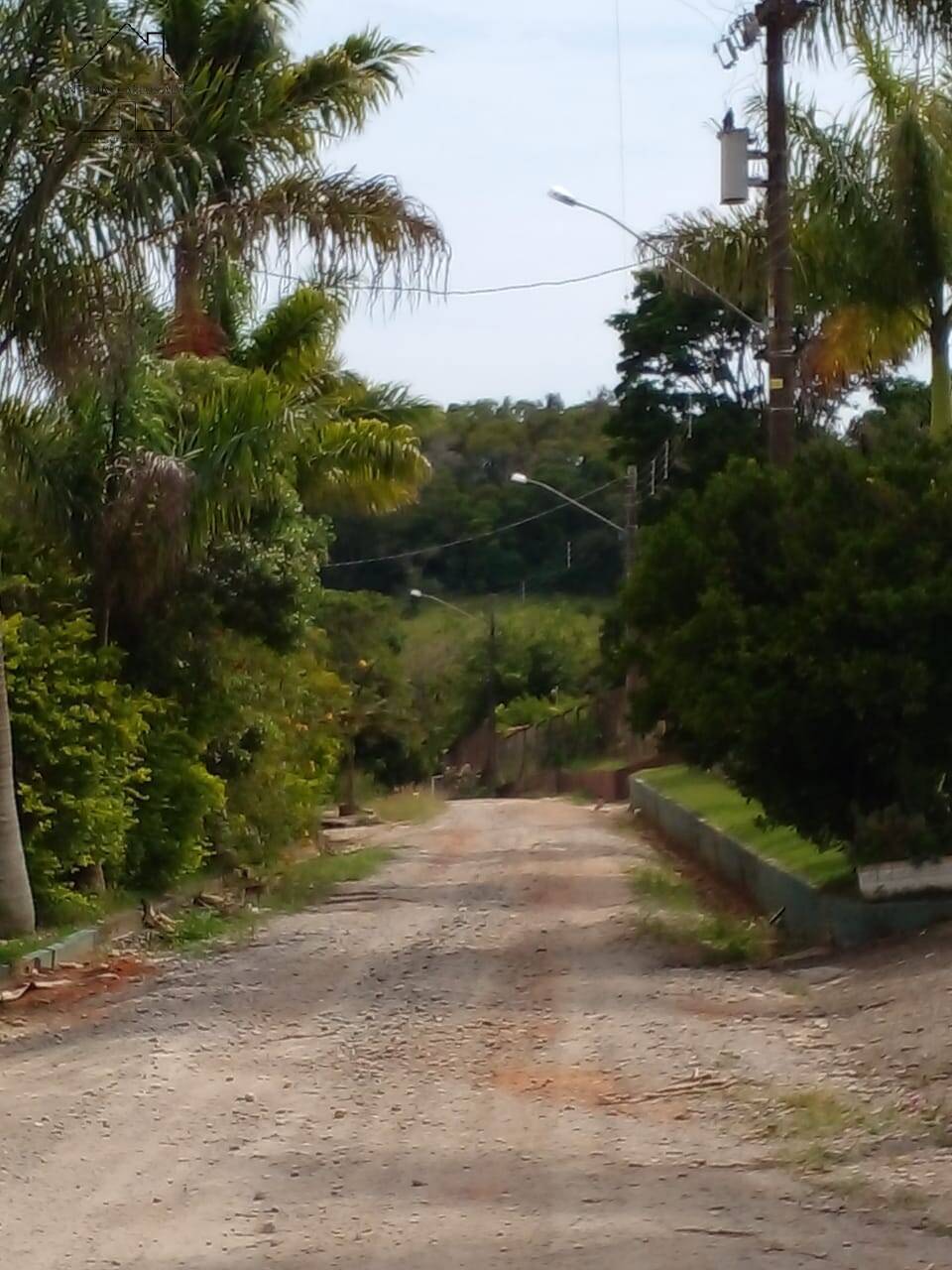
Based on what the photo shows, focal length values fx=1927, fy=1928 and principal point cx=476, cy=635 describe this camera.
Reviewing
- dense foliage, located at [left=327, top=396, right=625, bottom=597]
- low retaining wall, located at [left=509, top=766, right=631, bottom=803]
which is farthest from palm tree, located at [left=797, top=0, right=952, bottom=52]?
dense foliage, located at [left=327, top=396, right=625, bottom=597]

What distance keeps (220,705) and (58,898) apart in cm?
451

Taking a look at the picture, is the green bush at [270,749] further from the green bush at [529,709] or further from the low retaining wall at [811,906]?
the green bush at [529,709]

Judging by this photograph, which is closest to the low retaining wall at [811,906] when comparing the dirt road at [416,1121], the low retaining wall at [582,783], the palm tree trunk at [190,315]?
the dirt road at [416,1121]

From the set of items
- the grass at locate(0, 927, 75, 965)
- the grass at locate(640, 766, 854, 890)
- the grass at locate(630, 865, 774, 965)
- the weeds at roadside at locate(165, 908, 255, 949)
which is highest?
the grass at locate(640, 766, 854, 890)

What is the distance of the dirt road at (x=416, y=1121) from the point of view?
678 cm

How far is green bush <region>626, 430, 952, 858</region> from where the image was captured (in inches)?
531

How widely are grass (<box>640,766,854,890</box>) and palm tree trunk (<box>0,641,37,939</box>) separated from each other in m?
5.56

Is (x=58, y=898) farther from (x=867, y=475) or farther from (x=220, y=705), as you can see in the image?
(x=867, y=475)

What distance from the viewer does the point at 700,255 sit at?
2088cm

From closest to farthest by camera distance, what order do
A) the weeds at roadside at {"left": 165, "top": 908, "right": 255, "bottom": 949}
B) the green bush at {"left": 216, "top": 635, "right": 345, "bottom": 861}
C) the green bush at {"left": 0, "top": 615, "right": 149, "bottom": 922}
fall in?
the green bush at {"left": 0, "top": 615, "right": 149, "bottom": 922} < the weeds at roadside at {"left": 165, "top": 908, "right": 255, "bottom": 949} < the green bush at {"left": 216, "top": 635, "right": 345, "bottom": 861}

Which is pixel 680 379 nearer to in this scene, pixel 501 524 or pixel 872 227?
pixel 872 227

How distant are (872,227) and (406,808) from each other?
20607mm

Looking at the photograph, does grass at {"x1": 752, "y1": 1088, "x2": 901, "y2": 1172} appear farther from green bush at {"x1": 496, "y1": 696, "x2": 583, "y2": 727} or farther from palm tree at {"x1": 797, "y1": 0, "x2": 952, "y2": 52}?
A: green bush at {"x1": 496, "y1": 696, "x2": 583, "y2": 727}

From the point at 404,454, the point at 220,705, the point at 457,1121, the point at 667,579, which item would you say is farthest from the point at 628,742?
the point at 457,1121
